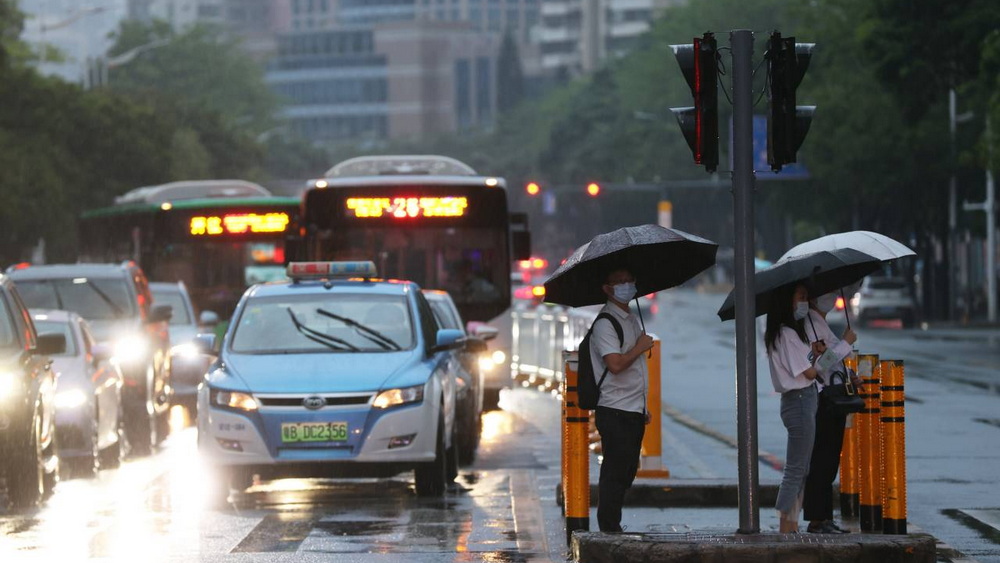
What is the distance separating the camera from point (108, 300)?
75.4 ft

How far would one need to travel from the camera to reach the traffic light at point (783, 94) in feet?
37.3

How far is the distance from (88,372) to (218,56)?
451 ft

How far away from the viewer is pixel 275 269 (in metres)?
32.4

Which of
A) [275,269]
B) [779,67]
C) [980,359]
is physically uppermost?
[779,67]

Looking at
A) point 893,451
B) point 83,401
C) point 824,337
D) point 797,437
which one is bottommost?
point 83,401

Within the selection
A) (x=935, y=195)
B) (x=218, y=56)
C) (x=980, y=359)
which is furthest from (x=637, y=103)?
(x=980, y=359)

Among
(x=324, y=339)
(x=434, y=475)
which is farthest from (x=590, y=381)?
(x=324, y=339)

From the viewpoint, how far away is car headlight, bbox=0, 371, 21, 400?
15.6 metres

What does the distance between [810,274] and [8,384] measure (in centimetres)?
613

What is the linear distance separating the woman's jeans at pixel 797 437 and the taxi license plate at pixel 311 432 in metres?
4.34

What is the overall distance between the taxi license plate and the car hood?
236 millimetres

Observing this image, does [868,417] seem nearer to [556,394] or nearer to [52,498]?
[52,498]

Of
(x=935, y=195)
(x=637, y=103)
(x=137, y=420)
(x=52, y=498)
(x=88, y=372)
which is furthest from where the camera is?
(x=637, y=103)

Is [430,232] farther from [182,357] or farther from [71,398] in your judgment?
[71,398]
